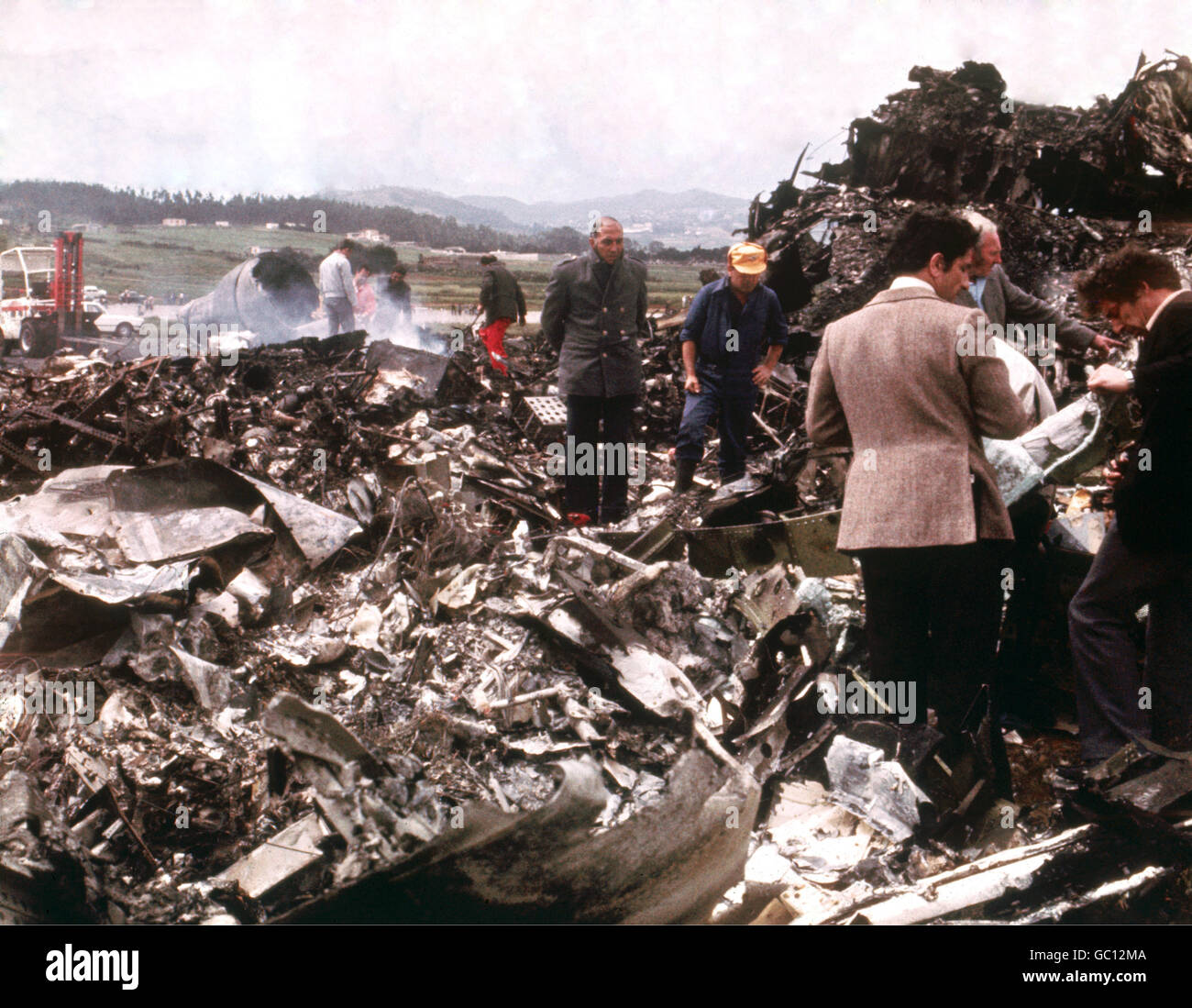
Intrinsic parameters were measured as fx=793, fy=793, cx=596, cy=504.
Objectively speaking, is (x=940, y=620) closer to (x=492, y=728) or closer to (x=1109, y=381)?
(x=1109, y=381)

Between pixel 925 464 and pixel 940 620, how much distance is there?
55 centimetres

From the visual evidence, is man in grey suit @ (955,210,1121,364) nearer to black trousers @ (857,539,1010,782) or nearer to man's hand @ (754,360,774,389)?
man's hand @ (754,360,774,389)

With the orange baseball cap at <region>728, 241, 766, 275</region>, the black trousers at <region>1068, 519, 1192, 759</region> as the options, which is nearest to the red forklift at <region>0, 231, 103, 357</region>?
the orange baseball cap at <region>728, 241, 766, 275</region>

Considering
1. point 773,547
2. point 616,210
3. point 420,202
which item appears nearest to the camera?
point 773,547

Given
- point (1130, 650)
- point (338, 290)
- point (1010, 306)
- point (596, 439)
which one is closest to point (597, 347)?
point (596, 439)

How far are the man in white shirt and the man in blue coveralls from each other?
4.89 m

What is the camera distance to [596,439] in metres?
4.91

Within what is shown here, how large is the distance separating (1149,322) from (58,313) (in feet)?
41.7

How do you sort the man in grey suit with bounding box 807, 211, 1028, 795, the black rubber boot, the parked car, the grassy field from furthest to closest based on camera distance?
1. the parked car
2. the grassy field
3. the black rubber boot
4. the man in grey suit with bounding box 807, 211, 1028, 795

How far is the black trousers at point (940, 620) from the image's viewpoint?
243cm

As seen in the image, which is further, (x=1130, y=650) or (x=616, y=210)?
(x=616, y=210)

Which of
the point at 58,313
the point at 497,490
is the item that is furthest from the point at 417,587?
the point at 58,313

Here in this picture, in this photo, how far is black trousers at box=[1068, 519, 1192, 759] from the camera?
235 cm

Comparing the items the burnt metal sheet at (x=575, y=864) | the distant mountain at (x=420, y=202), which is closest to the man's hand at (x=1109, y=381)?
the burnt metal sheet at (x=575, y=864)
